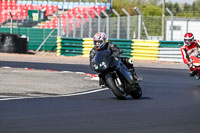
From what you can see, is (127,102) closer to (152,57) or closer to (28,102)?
(28,102)

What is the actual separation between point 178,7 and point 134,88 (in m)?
64.6

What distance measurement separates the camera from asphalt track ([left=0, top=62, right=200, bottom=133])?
780 centimetres

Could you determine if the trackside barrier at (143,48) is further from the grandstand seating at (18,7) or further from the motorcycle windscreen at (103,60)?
the motorcycle windscreen at (103,60)

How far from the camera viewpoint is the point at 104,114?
9445 millimetres

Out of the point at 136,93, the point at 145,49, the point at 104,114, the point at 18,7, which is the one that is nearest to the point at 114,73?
the point at 136,93

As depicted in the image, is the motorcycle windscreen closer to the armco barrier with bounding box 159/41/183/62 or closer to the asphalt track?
the asphalt track

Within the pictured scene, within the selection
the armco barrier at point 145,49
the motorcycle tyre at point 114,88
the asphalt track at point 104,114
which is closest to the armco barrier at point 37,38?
the armco barrier at point 145,49

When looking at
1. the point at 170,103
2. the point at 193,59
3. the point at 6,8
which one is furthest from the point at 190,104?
the point at 6,8

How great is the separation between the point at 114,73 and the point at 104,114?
2541 millimetres

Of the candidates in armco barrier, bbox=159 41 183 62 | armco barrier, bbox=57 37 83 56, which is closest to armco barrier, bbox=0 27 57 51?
armco barrier, bbox=57 37 83 56

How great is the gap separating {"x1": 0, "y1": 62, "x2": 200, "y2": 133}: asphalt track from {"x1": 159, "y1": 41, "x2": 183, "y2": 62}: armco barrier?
13499 mm

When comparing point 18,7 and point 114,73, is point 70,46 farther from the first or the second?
point 114,73

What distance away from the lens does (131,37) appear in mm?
29688

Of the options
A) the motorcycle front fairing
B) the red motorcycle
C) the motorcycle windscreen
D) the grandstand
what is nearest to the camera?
the motorcycle windscreen
